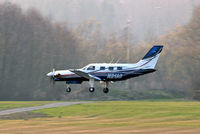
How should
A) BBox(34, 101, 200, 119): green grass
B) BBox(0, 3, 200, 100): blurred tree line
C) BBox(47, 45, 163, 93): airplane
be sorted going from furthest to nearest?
1. BBox(0, 3, 200, 100): blurred tree line
2. BBox(34, 101, 200, 119): green grass
3. BBox(47, 45, 163, 93): airplane

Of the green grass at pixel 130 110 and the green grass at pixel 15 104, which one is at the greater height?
the green grass at pixel 15 104

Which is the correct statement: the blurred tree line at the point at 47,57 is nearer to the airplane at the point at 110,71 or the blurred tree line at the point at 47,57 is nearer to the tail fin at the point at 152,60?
the tail fin at the point at 152,60

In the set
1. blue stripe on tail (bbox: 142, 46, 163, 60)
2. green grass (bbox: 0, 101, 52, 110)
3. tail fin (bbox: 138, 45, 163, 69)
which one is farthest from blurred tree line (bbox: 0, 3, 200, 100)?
tail fin (bbox: 138, 45, 163, 69)

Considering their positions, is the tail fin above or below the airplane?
above

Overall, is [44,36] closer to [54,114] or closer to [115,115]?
[54,114]

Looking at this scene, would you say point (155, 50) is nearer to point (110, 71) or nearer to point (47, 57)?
point (110, 71)

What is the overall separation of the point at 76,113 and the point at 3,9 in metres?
38.0

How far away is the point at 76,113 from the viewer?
107m

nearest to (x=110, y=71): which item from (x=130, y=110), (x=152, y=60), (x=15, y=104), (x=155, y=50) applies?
(x=152, y=60)

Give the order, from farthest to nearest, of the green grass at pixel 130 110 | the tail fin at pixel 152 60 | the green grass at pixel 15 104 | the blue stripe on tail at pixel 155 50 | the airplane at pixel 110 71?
the green grass at pixel 15 104 < the green grass at pixel 130 110 < the blue stripe on tail at pixel 155 50 < the tail fin at pixel 152 60 < the airplane at pixel 110 71

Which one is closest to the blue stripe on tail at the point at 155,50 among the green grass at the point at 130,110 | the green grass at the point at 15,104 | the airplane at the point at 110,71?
the airplane at the point at 110,71

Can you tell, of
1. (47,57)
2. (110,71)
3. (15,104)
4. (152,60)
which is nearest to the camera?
(110,71)

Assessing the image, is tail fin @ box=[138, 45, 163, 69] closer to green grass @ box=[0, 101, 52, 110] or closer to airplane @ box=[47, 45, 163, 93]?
airplane @ box=[47, 45, 163, 93]

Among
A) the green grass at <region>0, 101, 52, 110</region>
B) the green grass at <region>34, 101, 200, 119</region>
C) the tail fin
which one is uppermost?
the tail fin
